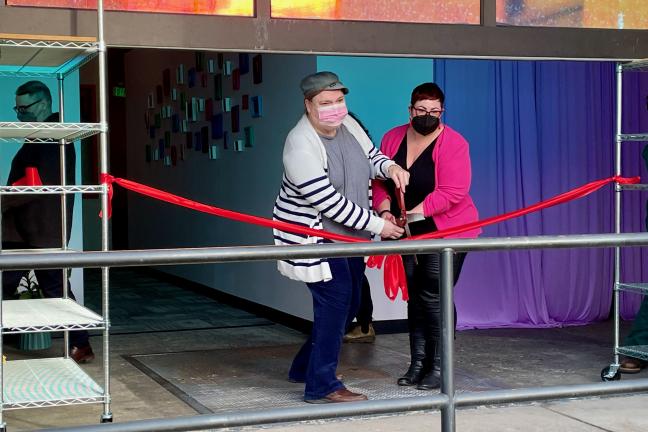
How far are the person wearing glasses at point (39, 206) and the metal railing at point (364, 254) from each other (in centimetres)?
302

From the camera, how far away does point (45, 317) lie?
3924 millimetres

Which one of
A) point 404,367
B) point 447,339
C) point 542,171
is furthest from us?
point 542,171

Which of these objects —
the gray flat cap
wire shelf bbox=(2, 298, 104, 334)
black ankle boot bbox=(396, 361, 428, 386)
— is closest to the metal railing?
wire shelf bbox=(2, 298, 104, 334)

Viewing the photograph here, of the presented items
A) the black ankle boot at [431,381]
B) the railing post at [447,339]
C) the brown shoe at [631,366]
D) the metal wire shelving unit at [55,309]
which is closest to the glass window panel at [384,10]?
the metal wire shelving unit at [55,309]

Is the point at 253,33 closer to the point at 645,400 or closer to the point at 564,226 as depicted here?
the point at 645,400

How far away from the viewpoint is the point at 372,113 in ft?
20.5

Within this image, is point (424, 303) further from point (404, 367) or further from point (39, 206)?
point (39, 206)

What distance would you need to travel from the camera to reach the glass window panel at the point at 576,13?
472 centimetres

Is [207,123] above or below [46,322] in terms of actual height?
above

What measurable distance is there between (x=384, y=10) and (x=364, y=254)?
2497 millimetres

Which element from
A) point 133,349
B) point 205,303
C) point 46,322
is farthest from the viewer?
point 205,303

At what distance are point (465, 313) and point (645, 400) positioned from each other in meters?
2.08

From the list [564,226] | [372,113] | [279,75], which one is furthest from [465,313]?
[279,75]

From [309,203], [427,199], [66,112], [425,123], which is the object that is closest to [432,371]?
[427,199]
